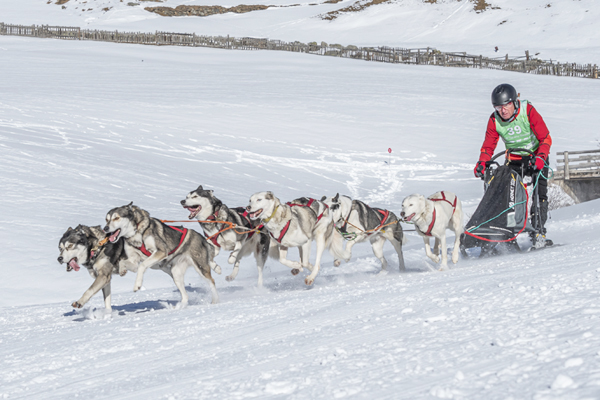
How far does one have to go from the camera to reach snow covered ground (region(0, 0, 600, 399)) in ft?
8.27

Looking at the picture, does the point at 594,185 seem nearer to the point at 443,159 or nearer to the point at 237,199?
the point at 443,159

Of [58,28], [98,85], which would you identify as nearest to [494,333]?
[98,85]

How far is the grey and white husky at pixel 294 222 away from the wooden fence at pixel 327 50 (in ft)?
101

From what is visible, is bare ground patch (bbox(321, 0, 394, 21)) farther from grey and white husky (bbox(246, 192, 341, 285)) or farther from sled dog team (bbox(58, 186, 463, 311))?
grey and white husky (bbox(246, 192, 341, 285))

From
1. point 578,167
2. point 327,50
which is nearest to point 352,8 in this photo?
point 327,50

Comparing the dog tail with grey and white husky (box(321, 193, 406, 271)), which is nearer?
grey and white husky (box(321, 193, 406, 271))

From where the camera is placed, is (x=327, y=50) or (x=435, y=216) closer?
(x=435, y=216)

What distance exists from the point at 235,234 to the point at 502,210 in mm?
2761

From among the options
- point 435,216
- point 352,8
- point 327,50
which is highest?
point 352,8

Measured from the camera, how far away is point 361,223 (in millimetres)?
6637

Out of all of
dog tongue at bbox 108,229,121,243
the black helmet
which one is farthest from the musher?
dog tongue at bbox 108,229,121,243

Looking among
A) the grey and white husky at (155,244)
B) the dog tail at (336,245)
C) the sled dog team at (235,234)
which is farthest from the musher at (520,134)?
the grey and white husky at (155,244)

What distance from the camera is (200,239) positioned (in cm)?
580

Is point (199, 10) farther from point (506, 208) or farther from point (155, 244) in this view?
point (155, 244)
